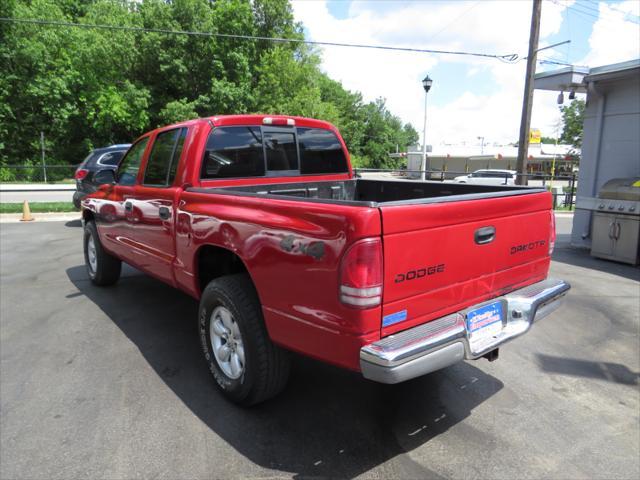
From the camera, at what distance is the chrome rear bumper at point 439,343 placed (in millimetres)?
2227

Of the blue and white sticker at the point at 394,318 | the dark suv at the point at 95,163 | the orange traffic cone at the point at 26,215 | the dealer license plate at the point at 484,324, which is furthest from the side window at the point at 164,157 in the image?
the orange traffic cone at the point at 26,215

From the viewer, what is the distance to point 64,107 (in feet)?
92.9

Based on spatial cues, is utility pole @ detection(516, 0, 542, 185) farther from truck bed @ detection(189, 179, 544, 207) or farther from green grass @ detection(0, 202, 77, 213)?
green grass @ detection(0, 202, 77, 213)

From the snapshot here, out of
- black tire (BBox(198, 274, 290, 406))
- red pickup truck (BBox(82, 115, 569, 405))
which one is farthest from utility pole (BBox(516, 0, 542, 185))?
black tire (BBox(198, 274, 290, 406))

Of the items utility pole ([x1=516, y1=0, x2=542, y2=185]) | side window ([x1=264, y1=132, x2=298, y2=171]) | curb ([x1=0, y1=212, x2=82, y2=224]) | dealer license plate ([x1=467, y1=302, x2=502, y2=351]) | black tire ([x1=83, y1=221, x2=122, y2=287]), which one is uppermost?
utility pole ([x1=516, y1=0, x2=542, y2=185])

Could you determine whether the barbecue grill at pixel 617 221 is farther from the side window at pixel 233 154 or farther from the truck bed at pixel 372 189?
the side window at pixel 233 154

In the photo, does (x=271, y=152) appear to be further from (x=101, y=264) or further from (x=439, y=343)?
(x=101, y=264)

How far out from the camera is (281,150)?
4430 millimetres

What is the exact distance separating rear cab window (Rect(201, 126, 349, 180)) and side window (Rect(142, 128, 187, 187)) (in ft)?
1.09

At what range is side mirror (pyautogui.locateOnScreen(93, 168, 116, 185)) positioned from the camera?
17.0ft

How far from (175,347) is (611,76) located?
9.41 m

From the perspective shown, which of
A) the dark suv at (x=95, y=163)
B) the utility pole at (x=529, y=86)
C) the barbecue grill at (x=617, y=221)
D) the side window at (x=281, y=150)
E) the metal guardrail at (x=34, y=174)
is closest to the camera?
the side window at (x=281, y=150)

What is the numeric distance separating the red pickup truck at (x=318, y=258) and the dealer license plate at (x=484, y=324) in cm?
1

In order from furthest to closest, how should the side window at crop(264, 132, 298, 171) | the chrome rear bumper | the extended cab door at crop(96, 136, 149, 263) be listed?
the extended cab door at crop(96, 136, 149, 263)
the side window at crop(264, 132, 298, 171)
the chrome rear bumper
